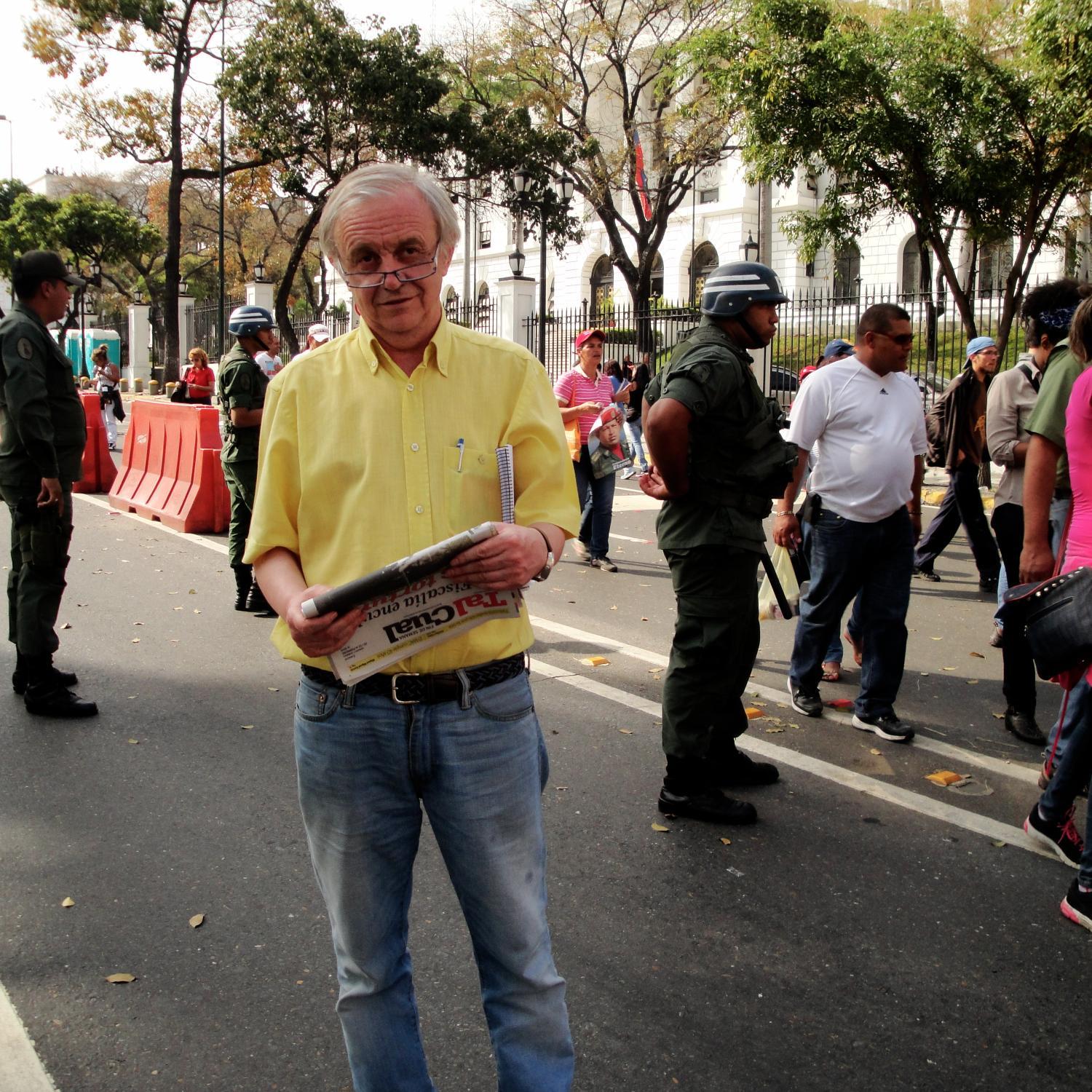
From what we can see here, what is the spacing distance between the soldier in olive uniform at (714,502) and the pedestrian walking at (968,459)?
4458 mm

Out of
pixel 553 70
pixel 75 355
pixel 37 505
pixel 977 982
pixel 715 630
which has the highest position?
pixel 553 70

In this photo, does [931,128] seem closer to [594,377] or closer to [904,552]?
[594,377]

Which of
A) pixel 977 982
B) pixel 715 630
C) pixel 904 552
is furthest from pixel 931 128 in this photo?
pixel 977 982

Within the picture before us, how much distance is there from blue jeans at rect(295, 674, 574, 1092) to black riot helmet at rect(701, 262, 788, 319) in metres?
2.41

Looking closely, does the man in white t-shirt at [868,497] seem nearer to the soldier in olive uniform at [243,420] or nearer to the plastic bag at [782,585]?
A: the plastic bag at [782,585]

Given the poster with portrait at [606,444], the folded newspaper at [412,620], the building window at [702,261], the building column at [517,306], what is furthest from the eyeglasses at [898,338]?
the building window at [702,261]

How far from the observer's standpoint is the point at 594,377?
9977 mm

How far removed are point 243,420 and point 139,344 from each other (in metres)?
37.3

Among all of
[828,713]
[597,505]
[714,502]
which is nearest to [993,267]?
[597,505]

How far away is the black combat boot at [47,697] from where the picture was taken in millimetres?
5395

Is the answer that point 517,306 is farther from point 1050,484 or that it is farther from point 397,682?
point 397,682

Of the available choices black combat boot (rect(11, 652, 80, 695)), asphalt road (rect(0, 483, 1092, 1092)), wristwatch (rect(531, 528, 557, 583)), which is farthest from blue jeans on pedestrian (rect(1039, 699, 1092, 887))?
black combat boot (rect(11, 652, 80, 695))

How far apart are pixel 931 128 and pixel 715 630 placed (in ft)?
45.6

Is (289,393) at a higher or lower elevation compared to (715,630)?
higher
